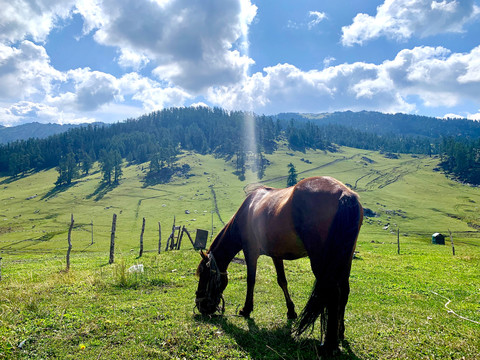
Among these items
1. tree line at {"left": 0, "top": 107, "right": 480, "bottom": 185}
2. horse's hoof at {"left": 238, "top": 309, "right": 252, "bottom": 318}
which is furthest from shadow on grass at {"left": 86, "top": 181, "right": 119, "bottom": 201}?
horse's hoof at {"left": 238, "top": 309, "right": 252, "bottom": 318}

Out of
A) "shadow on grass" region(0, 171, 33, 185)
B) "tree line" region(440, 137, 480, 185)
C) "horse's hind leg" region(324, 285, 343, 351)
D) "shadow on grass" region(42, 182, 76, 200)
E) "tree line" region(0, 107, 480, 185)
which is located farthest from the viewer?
"shadow on grass" region(0, 171, 33, 185)

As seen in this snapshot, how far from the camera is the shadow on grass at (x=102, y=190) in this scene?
101 meters

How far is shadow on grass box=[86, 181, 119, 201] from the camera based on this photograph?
10118 centimetres

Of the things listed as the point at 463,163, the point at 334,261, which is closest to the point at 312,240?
the point at 334,261

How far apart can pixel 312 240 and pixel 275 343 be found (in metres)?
2.66

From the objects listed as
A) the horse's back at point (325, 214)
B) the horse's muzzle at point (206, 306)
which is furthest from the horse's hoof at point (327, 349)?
the horse's muzzle at point (206, 306)

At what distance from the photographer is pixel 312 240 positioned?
5.29 metres

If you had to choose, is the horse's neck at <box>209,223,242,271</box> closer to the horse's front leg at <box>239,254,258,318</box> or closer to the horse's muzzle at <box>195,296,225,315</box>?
the horse's front leg at <box>239,254,258,318</box>

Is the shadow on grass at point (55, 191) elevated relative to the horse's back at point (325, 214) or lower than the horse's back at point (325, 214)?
lower

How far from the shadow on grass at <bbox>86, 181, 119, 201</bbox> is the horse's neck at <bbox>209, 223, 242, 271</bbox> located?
10557 cm

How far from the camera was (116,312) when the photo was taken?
23.6 ft

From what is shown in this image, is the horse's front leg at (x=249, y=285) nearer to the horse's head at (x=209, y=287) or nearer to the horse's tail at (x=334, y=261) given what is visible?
the horse's head at (x=209, y=287)

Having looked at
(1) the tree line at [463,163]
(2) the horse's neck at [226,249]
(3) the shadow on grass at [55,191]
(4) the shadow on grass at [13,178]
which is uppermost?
(2) the horse's neck at [226,249]

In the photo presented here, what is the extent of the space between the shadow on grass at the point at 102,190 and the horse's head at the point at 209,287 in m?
A: 105
